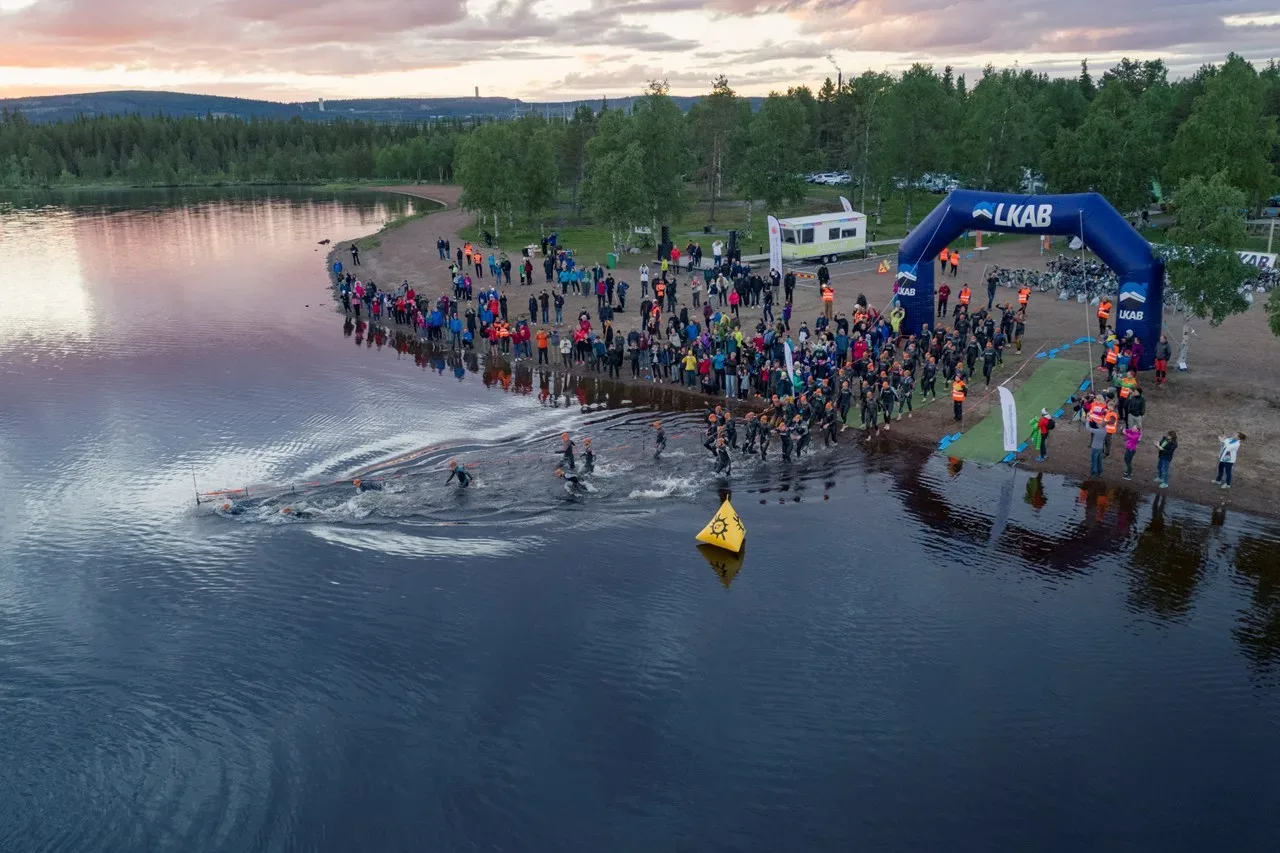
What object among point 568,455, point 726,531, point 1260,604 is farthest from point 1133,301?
point 568,455

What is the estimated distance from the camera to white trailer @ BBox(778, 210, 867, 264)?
53500 millimetres

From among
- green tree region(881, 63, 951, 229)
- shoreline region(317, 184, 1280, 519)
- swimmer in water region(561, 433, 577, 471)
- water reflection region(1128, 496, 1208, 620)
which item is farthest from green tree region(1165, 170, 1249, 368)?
green tree region(881, 63, 951, 229)

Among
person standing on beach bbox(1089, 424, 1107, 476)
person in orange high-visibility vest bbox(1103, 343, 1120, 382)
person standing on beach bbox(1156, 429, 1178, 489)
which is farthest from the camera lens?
person in orange high-visibility vest bbox(1103, 343, 1120, 382)

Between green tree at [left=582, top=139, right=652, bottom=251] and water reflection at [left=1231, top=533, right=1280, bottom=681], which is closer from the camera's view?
water reflection at [left=1231, top=533, right=1280, bottom=681]

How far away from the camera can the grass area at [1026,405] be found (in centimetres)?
2717

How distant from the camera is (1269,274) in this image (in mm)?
42219

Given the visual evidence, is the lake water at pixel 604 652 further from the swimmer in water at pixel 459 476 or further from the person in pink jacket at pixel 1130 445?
the person in pink jacket at pixel 1130 445

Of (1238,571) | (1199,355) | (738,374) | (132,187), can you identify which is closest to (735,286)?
(738,374)

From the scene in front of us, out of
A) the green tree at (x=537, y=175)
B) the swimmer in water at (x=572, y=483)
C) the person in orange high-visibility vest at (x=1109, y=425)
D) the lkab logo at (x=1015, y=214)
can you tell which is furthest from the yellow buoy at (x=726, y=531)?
the green tree at (x=537, y=175)

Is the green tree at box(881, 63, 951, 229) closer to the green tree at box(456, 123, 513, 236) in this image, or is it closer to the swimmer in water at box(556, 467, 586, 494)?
the green tree at box(456, 123, 513, 236)

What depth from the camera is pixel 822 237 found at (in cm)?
5425

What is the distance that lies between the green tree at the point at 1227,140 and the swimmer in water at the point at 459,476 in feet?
155

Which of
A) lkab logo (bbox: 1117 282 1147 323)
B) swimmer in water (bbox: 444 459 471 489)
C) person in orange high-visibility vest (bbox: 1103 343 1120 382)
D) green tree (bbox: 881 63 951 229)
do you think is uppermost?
green tree (bbox: 881 63 951 229)

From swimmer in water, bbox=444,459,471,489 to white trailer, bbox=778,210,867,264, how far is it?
3249cm
